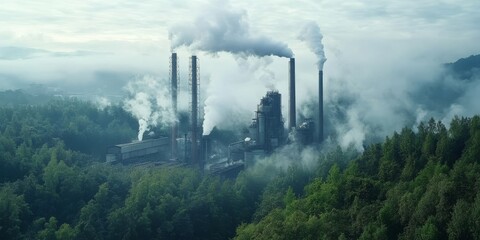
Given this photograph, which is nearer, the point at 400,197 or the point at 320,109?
the point at 400,197

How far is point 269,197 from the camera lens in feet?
79.9

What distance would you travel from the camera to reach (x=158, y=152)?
130 ft

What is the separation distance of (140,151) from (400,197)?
2310 centimetres

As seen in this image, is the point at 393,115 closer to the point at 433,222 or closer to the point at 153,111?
the point at 153,111

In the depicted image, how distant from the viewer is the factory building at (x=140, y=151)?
3619 cm

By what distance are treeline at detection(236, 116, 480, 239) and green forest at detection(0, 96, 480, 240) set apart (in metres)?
0.03

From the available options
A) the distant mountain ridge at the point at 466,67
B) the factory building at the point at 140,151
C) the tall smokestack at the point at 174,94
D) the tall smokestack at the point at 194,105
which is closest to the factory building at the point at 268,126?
the tall smokestack at the point at 194,105

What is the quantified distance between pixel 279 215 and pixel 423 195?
426cm

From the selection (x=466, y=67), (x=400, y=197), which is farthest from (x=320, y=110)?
(x=466, y=67)

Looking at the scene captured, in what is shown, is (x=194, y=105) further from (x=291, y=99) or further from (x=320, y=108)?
(x=320, y=108)

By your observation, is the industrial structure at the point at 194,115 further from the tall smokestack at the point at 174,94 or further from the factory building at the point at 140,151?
the factory building at the point at 140,151

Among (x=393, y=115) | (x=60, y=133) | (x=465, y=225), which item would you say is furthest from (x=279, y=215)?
(x=393, y=115)

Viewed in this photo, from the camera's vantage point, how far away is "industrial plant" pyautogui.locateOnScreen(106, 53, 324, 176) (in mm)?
34062

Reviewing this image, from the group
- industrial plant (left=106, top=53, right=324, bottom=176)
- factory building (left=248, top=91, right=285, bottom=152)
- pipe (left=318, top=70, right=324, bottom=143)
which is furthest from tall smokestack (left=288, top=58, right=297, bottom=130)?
pipe (left=318, top=70, right=324, bottom=143)
